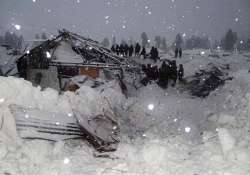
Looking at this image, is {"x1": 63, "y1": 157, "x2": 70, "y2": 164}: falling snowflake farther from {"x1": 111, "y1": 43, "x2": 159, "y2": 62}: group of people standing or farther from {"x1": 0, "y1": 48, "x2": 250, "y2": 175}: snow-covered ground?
{"x1": 111, "y1": 43, "x2": 159, "y2": 62}: group of people standing

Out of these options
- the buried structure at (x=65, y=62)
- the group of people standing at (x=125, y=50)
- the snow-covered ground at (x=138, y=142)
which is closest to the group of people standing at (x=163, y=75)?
the buried structure at (x=65, y=62)

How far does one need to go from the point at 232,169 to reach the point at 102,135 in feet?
14.6

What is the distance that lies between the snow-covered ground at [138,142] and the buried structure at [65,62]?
14.9 feet

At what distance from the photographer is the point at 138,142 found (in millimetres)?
10867

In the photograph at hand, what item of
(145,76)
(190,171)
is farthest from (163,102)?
(190,171)

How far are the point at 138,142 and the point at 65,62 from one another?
1143 centimetres

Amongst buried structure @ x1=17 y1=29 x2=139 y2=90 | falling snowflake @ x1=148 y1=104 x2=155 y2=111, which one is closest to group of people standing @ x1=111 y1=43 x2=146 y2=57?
buried structure @ x1=17 y1=29 x2=139 y2=90

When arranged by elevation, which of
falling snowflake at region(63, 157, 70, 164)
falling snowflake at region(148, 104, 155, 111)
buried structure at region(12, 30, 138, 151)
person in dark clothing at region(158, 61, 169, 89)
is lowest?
falling snowflake at region(148, 104, 155, 111)

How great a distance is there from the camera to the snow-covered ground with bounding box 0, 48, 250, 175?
819cm

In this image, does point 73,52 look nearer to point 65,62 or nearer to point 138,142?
point 65,62

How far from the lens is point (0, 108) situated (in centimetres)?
981

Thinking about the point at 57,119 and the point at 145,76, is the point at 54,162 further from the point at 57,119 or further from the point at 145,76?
the point at 145,76

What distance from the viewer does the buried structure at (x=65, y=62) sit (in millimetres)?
20594

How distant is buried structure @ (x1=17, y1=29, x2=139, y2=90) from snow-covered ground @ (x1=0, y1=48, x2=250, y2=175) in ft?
14.9
